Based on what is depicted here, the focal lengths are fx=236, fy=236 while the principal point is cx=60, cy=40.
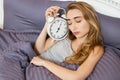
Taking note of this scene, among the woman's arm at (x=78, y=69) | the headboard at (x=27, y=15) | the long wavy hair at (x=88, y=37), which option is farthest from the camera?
the headboard at (x=27, y=15)

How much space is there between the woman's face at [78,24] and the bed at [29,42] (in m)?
0.20

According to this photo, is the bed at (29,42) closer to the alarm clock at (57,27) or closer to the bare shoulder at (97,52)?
the bare shoulder at (97,52)

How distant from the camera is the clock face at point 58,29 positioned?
5.06 feet

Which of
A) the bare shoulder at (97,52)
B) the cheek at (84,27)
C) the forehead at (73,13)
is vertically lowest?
the bare shoulder at (97,52)

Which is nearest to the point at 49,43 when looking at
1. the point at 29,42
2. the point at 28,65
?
the point at 29,42

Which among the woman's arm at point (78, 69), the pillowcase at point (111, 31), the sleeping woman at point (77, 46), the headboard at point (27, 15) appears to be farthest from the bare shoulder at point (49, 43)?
the pillowcase at point (111, 31)

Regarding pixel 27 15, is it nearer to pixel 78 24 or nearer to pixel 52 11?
pixel 52 11

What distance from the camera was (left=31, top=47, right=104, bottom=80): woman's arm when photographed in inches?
52.8

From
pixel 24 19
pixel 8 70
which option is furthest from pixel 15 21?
pixel 8 70

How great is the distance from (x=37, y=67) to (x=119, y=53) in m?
0.58

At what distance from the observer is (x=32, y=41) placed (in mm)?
1698

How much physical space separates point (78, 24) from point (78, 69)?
283mm

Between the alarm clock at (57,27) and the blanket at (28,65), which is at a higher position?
the alarm clock at (57,27)

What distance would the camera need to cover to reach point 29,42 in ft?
5.23
